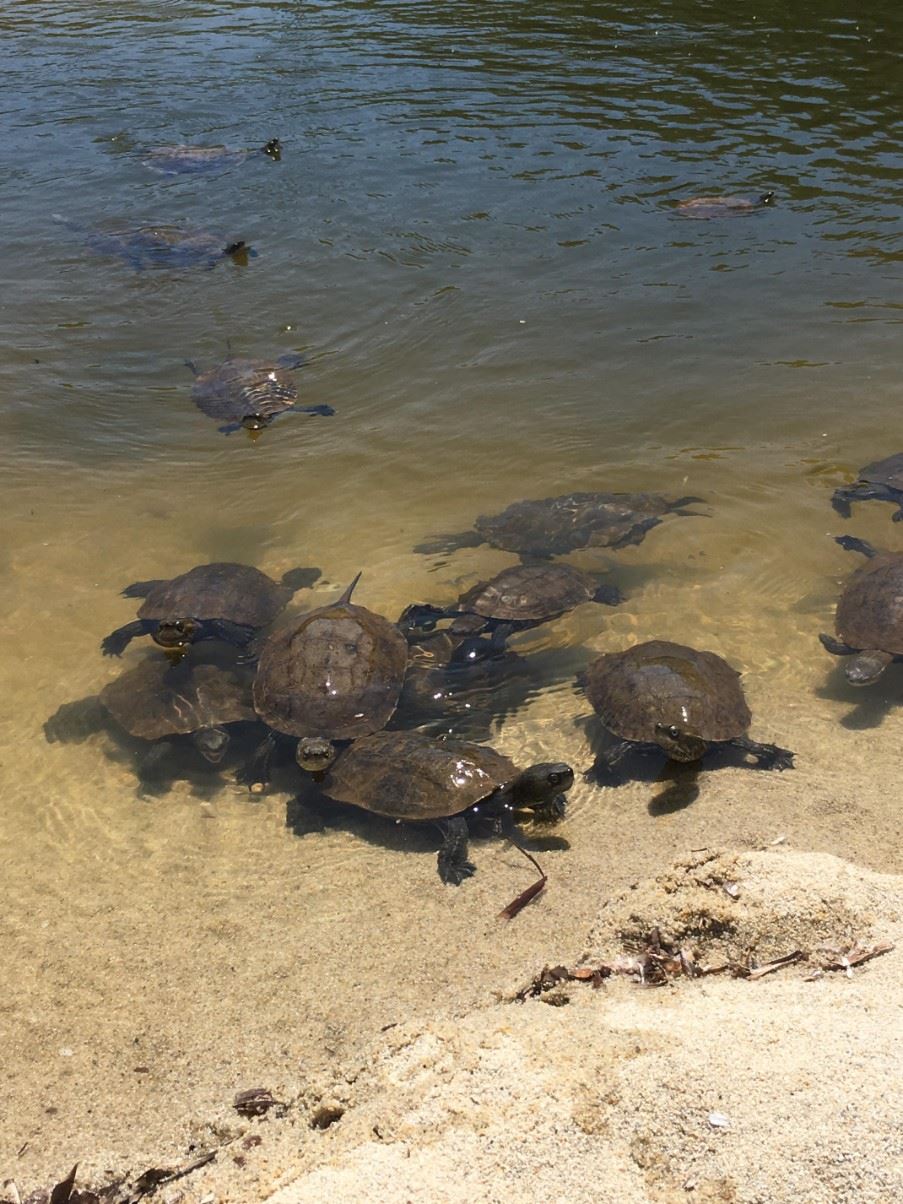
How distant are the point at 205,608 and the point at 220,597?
0.13 metres

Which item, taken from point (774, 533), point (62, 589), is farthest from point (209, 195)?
point (774, 533)

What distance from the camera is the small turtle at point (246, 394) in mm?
9289

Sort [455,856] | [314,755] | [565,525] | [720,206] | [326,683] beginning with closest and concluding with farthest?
[455,856] < [314,755] < [326,683] < [565,525] < [720,206]

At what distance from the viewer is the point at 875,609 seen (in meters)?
6.29

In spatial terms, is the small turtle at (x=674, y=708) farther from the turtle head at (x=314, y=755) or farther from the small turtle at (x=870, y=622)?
the turtle head at (x=314, y=755)

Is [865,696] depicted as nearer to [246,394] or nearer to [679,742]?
[679,742]

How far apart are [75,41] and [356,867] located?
21.1 m

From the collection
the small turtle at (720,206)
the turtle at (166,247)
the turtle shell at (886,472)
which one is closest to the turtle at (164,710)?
the turtle shell at (886,472)

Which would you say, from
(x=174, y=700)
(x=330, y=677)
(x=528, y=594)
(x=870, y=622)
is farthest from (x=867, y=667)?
(x=174, y=700)

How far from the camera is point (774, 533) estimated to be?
7.62m

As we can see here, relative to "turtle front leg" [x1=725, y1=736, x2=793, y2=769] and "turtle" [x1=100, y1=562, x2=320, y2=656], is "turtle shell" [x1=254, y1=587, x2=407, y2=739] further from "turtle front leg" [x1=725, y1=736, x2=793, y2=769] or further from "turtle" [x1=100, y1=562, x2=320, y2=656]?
"turtle front leg" [x1=725, y1=736, x2=793, y2=769]

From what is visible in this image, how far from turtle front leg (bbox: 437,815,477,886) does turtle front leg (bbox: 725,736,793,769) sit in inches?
59.9

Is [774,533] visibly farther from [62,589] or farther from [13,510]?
[13,510]

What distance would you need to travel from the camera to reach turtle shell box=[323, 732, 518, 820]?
504 centimetres
